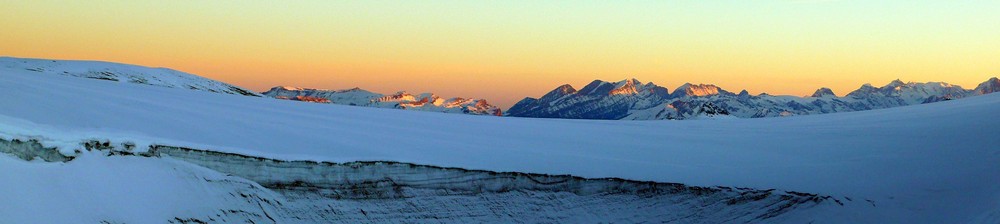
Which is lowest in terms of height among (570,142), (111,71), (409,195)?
(409,195)

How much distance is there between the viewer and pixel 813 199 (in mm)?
28203

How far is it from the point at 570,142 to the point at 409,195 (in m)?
8.87

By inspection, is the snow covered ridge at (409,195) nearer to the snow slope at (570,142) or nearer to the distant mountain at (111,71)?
the snow slope at (570,142)

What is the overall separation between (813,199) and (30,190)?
22.7 m

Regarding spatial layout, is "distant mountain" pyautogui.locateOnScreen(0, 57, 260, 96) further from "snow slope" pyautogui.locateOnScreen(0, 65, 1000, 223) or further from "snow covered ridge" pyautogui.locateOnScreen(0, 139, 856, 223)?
"snow covered ridge" pyautogui.locateOnScreen(0, 139, 856, 223)

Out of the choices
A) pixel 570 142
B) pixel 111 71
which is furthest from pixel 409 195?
pixel 111 71

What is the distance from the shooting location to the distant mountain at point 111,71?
127m

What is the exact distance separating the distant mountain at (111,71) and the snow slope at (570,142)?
95.3m

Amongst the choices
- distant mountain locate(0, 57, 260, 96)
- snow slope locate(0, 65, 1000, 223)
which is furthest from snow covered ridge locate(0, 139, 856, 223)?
distant mountain locate(0, 57, 260, 96)

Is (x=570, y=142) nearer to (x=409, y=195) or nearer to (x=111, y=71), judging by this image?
(x=409, y=195)

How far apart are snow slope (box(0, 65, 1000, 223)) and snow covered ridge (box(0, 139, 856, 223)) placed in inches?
17.7

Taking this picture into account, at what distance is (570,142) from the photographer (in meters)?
34.3

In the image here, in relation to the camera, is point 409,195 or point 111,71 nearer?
point 409,195

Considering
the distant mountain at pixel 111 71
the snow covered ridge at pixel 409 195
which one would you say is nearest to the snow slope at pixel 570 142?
the snow covered ridge at pixel 409 195
